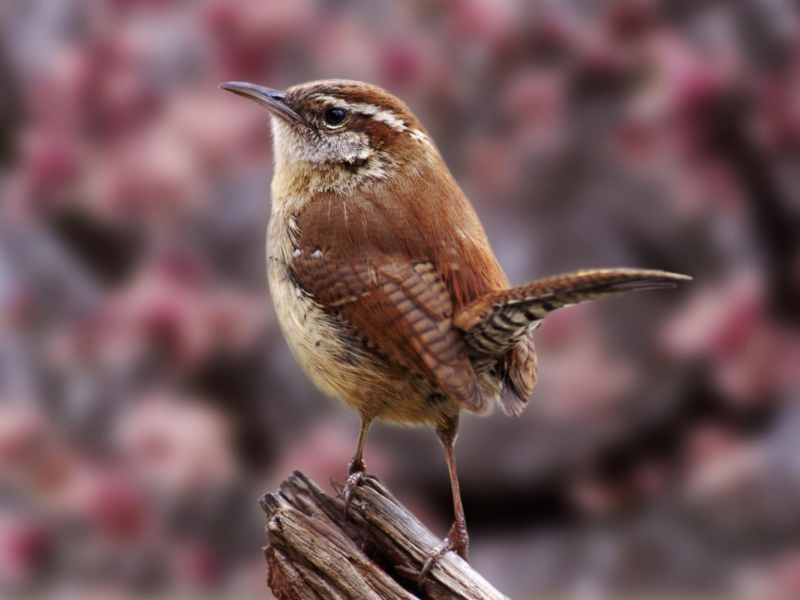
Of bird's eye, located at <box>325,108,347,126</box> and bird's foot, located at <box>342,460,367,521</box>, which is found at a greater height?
bird's eye, located at <box>325,108,347,126</box>

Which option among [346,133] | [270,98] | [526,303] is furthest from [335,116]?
[526,303]

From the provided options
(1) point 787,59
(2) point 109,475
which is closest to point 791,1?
(1) point 787,59

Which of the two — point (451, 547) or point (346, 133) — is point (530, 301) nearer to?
point (451, 547)

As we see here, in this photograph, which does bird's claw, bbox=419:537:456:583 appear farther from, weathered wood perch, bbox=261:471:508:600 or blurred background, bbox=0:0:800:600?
blurred background, bbox=0:0:800:600

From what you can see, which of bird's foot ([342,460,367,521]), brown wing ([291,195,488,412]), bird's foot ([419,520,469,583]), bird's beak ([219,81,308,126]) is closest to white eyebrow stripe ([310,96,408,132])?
bird's beak ([219,81,308,126])

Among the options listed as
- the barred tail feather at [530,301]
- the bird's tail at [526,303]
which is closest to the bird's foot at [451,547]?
the bird's tail at [526,303]

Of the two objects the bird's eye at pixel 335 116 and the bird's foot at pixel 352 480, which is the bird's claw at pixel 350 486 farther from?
the bird's eye at pixel 335 116
